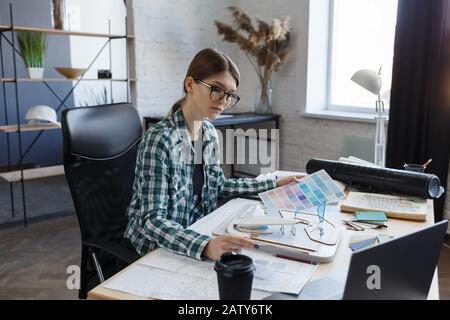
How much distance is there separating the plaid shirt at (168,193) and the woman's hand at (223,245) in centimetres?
2

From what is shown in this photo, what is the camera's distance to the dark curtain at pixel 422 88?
2.75 m

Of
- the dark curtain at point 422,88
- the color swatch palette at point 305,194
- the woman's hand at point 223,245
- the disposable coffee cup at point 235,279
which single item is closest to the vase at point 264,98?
the dark curtain at point 422,88

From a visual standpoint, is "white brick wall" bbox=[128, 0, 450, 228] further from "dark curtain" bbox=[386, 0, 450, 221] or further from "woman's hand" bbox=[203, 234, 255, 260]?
"woman's hand" bbox=[203, 234, 255, 260]

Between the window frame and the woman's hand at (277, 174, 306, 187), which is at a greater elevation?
the window frame

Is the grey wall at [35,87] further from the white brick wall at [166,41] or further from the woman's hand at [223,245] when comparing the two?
the woman's hand at [223,245]

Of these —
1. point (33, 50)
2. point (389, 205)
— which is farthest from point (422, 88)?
point (33, 50)

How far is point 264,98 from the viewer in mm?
3902

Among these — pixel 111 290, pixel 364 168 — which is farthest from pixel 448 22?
pixel 111 290

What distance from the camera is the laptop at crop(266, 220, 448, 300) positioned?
2.35ft

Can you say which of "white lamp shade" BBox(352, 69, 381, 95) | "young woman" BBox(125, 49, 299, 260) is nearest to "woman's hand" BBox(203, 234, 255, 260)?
"young woman" BBox(125, 49, 299, 260)

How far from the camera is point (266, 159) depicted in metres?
4.08

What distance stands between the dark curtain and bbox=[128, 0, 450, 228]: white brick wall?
41 cm

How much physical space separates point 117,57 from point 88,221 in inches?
163

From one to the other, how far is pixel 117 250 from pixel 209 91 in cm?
56
